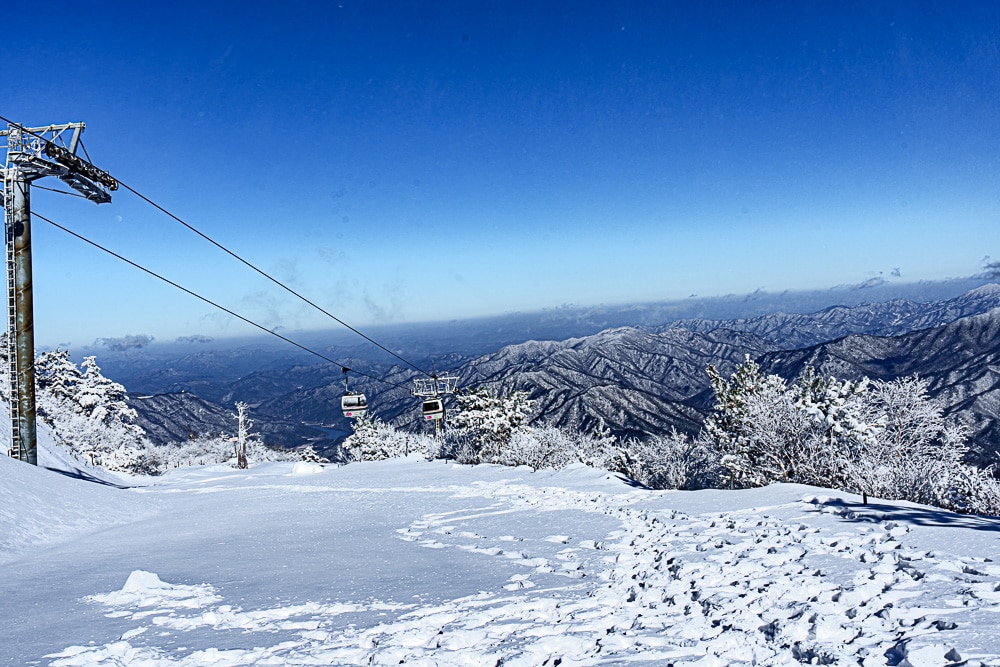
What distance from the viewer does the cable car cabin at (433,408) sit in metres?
26.3

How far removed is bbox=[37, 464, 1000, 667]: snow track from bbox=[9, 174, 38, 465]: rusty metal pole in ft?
41.1

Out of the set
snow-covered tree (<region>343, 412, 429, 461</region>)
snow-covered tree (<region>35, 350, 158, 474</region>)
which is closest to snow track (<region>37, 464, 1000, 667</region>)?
snow-covered tree (<region>35, 350, 158, 474</region>)

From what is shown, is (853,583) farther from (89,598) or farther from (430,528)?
(89,598)

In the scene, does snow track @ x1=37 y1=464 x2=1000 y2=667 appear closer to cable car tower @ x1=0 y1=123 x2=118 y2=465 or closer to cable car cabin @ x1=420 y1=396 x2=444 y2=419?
cable car tower @ x1=0 y1=123 x2=118 y2=465

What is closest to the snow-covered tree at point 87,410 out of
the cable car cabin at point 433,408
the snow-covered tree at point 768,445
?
the cable car cabin at point 433,408

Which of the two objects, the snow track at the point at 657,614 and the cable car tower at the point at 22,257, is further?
the cable car tower at the point at 22,257

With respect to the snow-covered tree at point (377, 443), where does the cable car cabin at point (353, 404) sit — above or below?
above

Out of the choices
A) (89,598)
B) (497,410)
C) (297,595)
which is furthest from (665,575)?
(497,410)

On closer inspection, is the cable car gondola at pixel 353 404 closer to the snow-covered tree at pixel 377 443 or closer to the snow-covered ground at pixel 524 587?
the snow-covered ground at pixel 524 587

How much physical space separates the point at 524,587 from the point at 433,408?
70.6 feet

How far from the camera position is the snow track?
354 centimetres

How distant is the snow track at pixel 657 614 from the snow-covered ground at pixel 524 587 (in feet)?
0.07

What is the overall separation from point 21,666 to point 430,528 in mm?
6497

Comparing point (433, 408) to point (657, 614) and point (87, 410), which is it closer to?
point (657, 614)
